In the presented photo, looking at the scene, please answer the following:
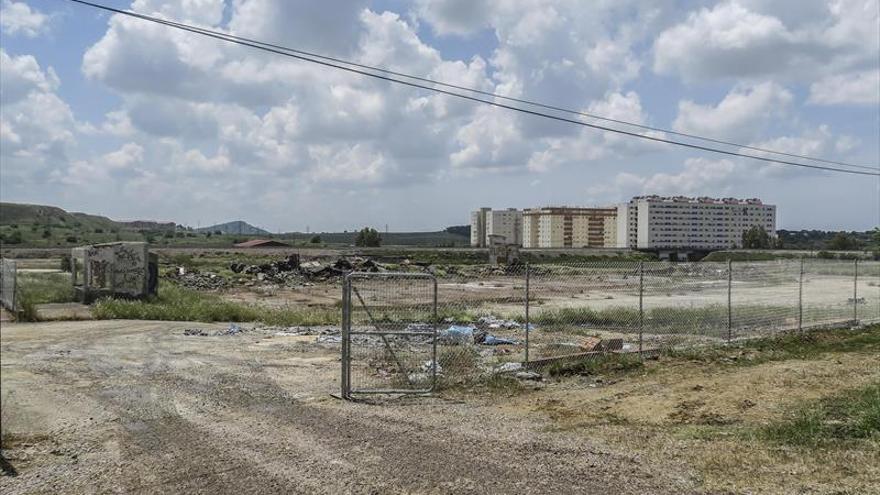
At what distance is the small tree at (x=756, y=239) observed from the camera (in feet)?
470

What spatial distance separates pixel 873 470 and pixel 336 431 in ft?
17.9

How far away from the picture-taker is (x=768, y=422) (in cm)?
901

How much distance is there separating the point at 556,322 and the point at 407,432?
12116 mm

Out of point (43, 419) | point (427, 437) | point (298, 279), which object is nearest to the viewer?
point (427, 437)

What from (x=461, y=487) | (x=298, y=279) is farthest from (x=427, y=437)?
(x=298, y=279)

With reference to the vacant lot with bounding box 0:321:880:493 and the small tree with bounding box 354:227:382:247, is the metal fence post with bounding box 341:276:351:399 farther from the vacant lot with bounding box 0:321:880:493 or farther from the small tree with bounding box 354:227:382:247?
the small tree with bounding box 354:227:382:247

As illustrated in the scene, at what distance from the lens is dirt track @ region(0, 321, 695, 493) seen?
6438mm

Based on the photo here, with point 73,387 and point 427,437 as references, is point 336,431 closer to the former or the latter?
point 427,437

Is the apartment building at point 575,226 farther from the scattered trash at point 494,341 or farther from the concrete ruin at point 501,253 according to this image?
the scattered trash at point 494,341

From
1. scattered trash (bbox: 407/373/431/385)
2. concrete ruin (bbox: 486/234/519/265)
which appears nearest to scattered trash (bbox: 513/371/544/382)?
scattered trash (bbox: 407/373/431/385)

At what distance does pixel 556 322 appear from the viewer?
19.9 meters

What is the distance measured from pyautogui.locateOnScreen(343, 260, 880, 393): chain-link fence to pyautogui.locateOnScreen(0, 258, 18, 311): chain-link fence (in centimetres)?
963

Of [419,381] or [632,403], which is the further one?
[419,381]

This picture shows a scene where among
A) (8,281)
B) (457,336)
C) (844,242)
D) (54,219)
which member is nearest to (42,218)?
(54,219)
